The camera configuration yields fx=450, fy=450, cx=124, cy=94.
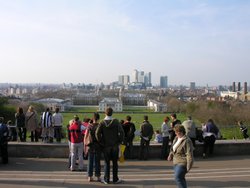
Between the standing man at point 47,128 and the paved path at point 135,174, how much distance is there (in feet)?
5.95

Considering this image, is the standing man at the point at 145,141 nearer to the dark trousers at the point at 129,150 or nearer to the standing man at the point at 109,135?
the dark trousers at the point at 129,150

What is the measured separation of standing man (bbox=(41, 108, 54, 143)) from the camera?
50.3 feet

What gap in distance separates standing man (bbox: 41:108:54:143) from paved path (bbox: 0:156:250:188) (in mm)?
1815

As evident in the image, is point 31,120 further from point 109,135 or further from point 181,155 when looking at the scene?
point 181,155

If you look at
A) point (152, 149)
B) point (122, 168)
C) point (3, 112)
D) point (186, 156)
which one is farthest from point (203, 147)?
point (3, 112)

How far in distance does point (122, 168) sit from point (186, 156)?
453 cm

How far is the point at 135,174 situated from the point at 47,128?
4.93 metres

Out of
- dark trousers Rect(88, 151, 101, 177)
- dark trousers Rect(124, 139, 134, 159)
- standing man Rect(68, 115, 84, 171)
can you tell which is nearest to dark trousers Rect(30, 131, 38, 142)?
dark trousers Rect(124, 139, 134, 159)

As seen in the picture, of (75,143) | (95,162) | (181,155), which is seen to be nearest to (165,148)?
(75,143)

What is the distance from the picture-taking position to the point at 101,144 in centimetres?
1034

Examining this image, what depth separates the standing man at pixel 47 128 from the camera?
15.3 metres

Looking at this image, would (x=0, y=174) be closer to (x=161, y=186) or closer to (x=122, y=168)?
(x=122, y=168)

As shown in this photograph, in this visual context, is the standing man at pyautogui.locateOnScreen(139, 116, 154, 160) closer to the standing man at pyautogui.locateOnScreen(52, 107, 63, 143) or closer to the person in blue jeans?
the standing man at pyautogui.locateOnScreen(52, 107, 63, 143)

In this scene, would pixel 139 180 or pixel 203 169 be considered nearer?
pixel 139 180
